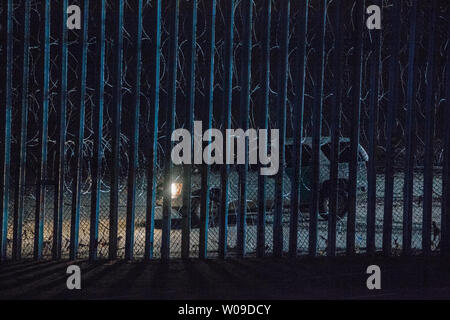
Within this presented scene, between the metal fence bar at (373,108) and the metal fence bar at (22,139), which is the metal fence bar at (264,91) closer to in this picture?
the metal fence bar at (373,108)

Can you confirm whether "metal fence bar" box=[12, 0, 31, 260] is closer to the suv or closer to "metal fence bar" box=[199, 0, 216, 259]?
the suv

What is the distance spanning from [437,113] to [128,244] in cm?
426

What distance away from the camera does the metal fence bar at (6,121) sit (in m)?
6.15

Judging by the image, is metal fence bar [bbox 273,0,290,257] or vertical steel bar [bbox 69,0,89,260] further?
metal fence bar [bbox 273,0,290,257]

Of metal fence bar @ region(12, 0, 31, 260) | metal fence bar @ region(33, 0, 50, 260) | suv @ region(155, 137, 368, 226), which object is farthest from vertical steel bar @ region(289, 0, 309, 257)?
metal fence bar @ region(12, 0, 31, 260)

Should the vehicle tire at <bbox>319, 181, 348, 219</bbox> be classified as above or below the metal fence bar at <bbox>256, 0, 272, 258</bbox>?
below

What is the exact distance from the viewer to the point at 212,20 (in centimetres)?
621

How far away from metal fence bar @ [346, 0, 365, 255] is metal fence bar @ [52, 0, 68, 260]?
11.1ft

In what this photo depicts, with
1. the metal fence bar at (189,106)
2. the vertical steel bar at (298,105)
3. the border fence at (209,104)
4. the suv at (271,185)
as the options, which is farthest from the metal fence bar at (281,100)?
the metal fence bar at (189,106)

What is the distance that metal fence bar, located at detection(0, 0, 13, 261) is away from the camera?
6.15 meters

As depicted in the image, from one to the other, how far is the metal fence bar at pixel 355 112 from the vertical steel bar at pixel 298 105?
63 centimetres

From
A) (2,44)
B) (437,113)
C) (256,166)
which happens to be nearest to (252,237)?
(256,166)
